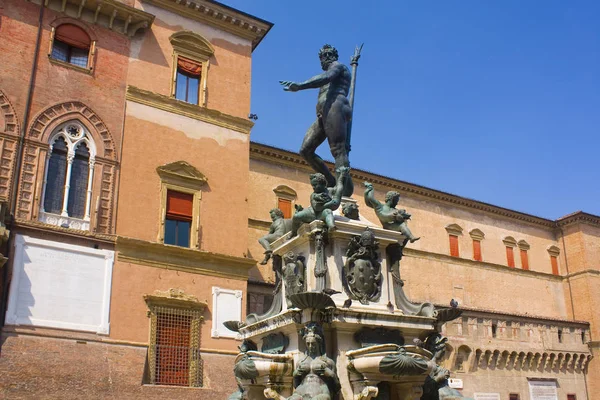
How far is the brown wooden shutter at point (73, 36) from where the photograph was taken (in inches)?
769

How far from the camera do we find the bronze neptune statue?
5988 millimetres

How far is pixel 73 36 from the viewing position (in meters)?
19.8

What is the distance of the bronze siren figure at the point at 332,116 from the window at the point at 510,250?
31110mm

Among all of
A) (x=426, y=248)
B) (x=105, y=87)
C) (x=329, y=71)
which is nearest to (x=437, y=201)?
(x=426, y=248)

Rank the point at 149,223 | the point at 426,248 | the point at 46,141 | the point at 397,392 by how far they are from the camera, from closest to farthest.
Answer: the point at 397,392
the point at 46,141
the point at 149,223
the point at 426,248

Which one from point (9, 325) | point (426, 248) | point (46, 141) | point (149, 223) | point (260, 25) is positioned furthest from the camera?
point (426, 248)

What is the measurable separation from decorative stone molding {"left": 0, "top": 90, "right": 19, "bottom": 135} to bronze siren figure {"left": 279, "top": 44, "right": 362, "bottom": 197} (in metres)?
12.3

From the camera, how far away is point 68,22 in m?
19.7

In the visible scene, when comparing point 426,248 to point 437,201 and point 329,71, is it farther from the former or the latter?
point 329,71

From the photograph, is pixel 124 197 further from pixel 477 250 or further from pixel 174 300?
pixel 477 250

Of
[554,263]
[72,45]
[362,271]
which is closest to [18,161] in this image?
[72,45]

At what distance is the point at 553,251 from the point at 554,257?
373mm

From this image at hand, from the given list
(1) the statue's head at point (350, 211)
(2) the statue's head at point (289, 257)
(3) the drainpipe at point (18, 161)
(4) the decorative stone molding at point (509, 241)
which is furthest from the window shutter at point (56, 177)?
(4) the decorative stone molding at point (509, 241)

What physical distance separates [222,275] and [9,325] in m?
6.35
